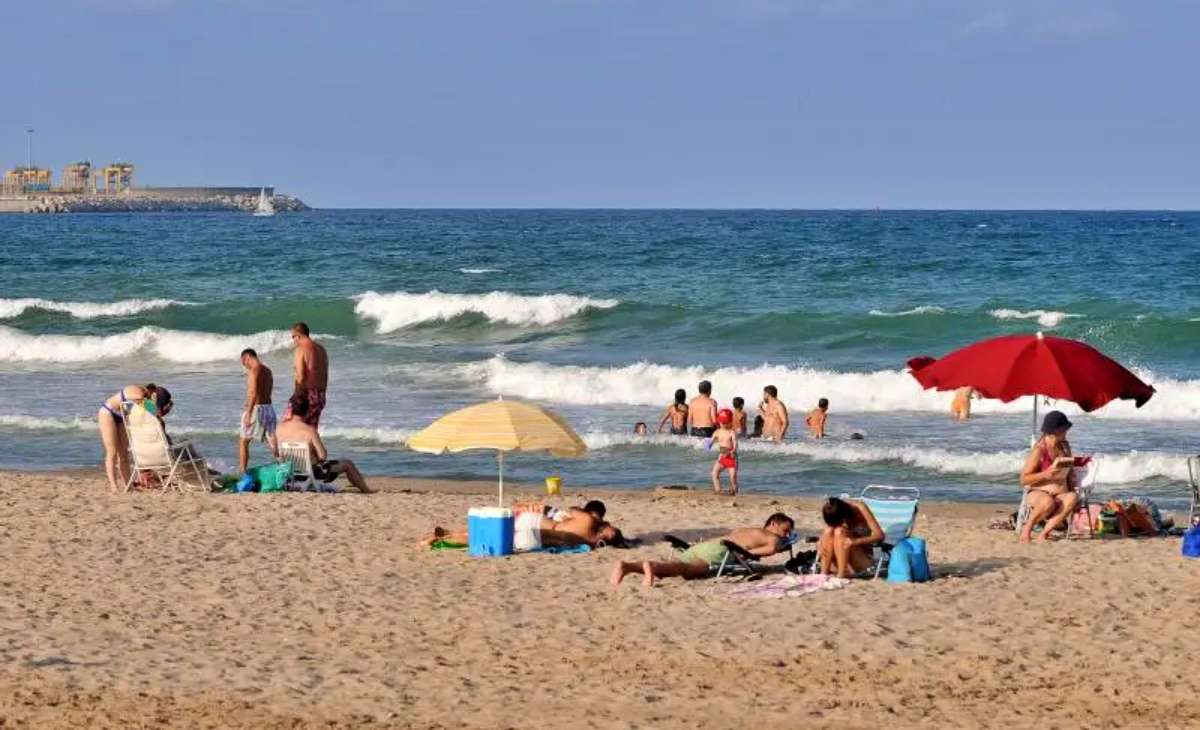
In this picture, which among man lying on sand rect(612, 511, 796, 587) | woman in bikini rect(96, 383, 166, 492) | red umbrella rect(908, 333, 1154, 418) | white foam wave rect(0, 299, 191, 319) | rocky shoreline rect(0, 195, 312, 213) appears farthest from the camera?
rocky shoreline rect(0, 195, 312, 213)

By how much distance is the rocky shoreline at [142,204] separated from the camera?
141m

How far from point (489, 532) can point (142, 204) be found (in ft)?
486

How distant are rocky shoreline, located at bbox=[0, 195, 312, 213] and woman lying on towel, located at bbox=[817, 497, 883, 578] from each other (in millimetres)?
136486

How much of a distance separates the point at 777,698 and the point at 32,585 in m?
5.04

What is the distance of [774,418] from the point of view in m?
18.5

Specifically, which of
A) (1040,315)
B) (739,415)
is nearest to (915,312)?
(1040,315)

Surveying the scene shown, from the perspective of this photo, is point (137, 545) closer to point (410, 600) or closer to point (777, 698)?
point (410, 600)

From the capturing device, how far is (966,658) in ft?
28.9

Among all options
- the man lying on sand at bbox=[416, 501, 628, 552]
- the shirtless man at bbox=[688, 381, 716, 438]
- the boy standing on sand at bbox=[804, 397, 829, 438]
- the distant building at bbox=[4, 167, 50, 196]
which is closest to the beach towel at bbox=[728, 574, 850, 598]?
the man lying on sand at bbox=[416, 501, 628, 552]

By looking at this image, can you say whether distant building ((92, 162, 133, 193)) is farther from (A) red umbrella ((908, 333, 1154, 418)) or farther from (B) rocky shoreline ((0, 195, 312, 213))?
(A) red umbrella ((908, 333, 1154, 418))

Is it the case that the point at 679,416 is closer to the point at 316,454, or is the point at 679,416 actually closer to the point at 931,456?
the point at 931,456

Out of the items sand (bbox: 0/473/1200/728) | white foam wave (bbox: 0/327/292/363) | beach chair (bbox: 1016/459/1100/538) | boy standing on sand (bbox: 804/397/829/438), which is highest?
white foam wave (bbox: 0/327/292/363)

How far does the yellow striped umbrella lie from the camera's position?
1150 cm

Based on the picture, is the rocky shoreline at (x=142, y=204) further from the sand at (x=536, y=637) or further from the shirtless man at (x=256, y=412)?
the sand at (x=536, y=637)
